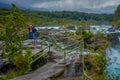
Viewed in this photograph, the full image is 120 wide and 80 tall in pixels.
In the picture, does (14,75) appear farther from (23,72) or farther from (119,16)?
(119,16)

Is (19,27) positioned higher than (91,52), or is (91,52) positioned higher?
(19,27)

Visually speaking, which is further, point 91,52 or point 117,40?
point 117,40

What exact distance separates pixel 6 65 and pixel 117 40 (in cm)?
3122

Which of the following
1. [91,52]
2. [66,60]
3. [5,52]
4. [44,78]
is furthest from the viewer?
[5,52]

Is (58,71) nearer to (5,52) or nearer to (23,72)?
(23,72)

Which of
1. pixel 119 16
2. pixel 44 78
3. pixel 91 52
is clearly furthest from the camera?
pixel 119 16

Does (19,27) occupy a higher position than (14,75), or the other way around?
(19,27)

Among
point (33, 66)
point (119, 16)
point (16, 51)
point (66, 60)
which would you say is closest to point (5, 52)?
point (16, 51)

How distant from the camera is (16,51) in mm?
16938

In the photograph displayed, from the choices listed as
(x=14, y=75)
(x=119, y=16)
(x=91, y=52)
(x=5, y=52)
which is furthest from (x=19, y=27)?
(x=119, y=16)

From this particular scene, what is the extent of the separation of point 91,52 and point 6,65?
5.37 metres

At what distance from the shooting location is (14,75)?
585 inches

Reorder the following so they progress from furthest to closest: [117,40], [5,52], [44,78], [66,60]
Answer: [117,40] → [5,52] → [66,60] → [44,78]

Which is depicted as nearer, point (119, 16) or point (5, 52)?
point (5, 52)
